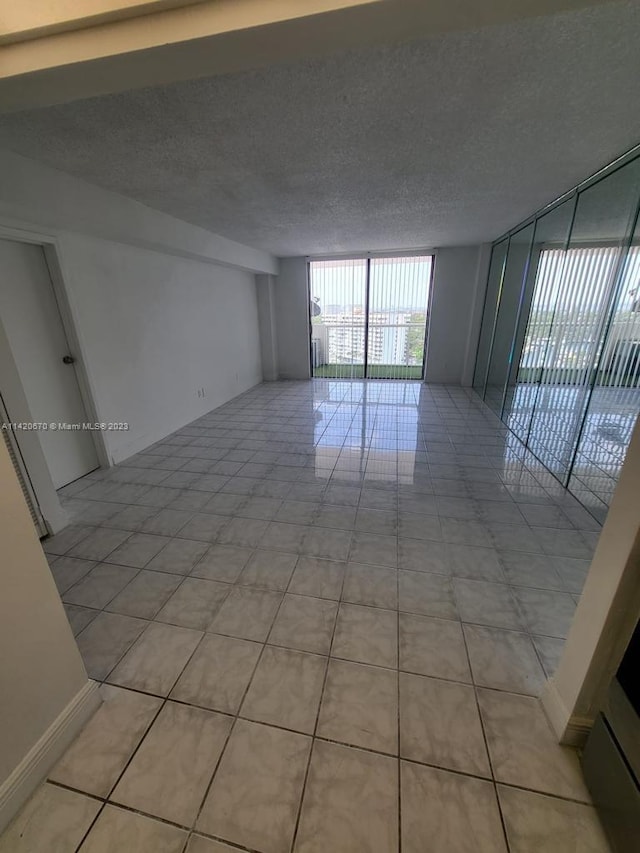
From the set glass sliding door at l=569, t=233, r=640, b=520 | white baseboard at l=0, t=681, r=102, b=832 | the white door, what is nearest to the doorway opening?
the white door

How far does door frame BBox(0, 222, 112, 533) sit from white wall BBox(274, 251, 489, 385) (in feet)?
14.1

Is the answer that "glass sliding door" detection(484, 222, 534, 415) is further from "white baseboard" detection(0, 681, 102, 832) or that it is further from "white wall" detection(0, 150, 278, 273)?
"white baseboard" detection(0, 681, 102, 832)

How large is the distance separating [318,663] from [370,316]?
6.18 meters

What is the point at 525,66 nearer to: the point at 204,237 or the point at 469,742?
the point at 469,742

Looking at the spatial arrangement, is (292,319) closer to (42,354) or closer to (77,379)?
(77,379)

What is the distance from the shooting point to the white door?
2441 mm

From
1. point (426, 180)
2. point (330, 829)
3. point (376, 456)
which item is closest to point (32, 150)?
point (426, 180)

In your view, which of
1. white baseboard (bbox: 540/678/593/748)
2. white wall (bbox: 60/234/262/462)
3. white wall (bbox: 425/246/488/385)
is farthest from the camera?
white wall (bbox: 425/246/488/385)

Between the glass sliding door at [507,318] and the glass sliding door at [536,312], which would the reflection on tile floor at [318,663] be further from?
the glass sliding door at [507,318]

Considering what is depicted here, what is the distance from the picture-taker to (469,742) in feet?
3.75

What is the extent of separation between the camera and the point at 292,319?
21.8 ft

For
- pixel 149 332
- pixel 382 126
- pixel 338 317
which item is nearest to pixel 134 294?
pixel 149 332

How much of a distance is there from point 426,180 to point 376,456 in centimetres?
242

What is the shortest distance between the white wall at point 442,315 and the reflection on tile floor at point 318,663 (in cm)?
375
